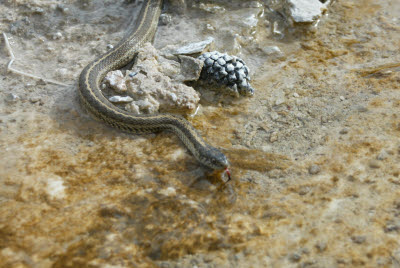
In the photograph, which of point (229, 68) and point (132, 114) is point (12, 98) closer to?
point (132, 114)

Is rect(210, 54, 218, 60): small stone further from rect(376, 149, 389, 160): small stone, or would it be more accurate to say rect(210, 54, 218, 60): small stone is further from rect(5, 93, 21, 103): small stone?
rect(5, 93, 21, 103): small stone

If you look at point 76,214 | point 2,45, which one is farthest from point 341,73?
point 2,45

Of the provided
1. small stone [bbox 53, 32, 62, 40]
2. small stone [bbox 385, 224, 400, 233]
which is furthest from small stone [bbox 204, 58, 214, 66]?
small stone [bbox 385, 224, 400, 233]

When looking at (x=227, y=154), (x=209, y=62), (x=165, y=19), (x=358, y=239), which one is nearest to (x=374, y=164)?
(x=358, y=239)

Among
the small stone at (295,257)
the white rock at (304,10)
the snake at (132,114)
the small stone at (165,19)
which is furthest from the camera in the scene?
the small stone at (165,19)

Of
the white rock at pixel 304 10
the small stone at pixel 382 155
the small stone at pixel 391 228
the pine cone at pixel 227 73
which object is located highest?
the white rock at pixel 304 10

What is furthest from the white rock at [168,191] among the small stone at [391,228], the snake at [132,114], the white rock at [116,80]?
the small stone at [391,228]

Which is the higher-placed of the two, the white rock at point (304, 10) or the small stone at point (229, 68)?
the white rock at point (304, 10)

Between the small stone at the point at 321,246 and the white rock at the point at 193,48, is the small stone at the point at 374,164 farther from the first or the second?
the white rock at the point at 193,48
